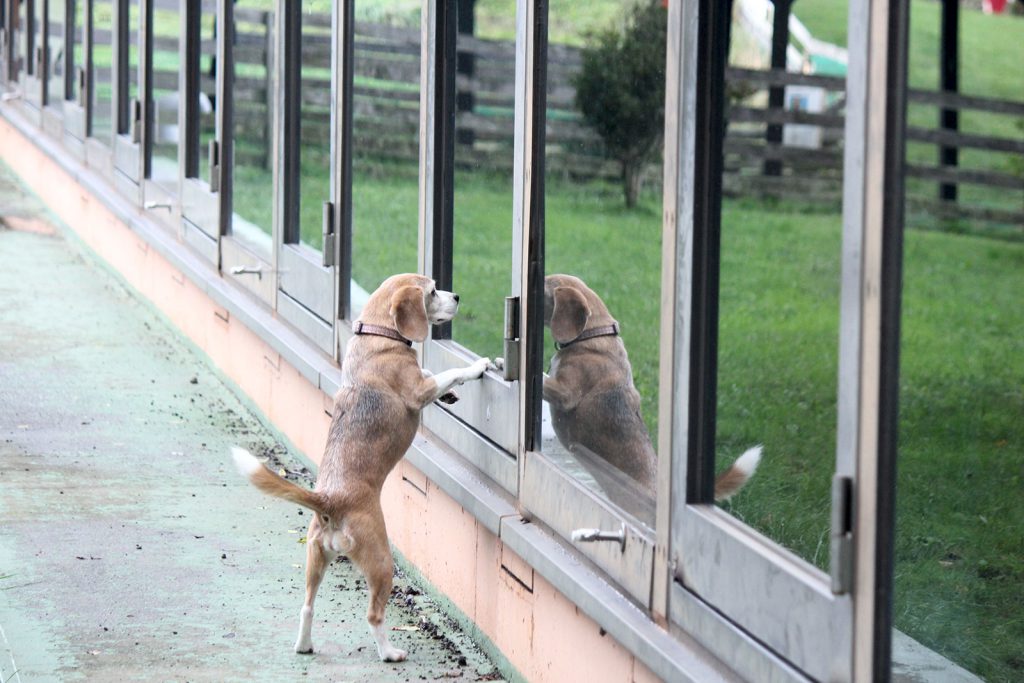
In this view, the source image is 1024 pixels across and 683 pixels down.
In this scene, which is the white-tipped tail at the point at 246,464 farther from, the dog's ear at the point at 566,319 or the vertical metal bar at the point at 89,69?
the vertical metal bar at the point at 89,69

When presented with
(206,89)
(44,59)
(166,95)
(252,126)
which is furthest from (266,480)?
(44,59)

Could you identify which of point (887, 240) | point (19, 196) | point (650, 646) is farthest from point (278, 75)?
point (19, 196)

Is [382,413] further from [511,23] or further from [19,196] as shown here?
[19,196]

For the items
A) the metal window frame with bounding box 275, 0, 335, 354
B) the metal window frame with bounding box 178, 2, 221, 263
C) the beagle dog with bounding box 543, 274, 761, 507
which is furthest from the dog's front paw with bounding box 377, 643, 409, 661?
the metal window frame with bounding box 178, 2, 221, 263

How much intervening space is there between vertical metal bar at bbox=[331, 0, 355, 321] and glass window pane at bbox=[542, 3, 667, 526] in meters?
0.86

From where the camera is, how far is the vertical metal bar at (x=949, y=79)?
399 inches

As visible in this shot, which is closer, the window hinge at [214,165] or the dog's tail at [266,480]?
the dog's tail at [266,480]

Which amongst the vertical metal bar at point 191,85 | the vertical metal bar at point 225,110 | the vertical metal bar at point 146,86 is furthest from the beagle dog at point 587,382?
the vertical metal bar at point 146,86

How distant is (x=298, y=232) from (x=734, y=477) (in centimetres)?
358

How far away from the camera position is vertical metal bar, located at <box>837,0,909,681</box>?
241 centimetres

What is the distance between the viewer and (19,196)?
12883mm

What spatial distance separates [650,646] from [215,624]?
168 centimetres

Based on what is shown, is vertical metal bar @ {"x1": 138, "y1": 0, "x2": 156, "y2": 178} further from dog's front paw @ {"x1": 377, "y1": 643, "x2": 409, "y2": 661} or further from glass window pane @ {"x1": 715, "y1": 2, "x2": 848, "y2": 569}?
dog's front paw @ {"x1": 377, "y1": 643, "x2": 409, "y2": 661}

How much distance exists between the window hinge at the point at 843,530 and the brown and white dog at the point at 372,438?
69.1 inches
